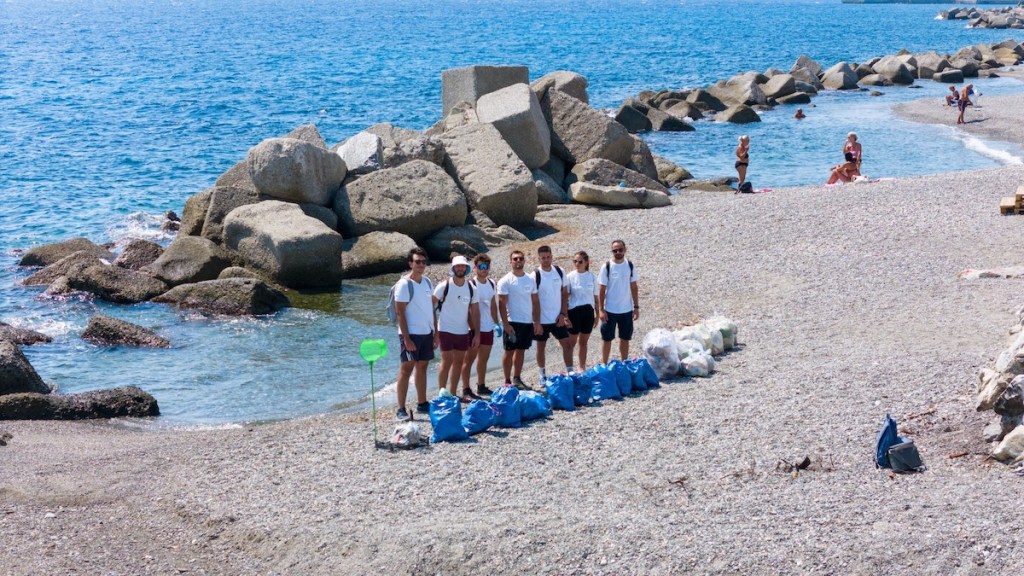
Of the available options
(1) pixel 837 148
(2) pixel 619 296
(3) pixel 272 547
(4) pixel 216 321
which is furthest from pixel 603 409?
(1) pixel 837 148

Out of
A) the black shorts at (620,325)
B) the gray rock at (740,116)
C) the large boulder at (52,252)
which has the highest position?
the black shorts at (620,325)

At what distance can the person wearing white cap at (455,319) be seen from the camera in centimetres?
1140

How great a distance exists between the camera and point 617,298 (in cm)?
1252

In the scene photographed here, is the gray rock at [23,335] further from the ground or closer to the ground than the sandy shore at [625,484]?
closer to the ground

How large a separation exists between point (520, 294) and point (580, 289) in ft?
2.90

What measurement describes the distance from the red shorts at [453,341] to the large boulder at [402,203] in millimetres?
8389

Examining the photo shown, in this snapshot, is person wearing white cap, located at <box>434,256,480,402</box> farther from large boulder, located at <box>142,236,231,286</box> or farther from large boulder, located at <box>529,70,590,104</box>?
large boulder, located at <box>529,70,590,104</box>

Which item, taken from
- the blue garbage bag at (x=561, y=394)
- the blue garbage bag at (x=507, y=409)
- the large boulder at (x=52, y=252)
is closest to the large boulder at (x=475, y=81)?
the large boulder at (x=52, y=252)

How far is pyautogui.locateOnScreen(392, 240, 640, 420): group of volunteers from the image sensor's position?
11195 millimetres

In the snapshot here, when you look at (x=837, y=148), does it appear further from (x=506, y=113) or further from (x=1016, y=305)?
(x=1016, y=305)

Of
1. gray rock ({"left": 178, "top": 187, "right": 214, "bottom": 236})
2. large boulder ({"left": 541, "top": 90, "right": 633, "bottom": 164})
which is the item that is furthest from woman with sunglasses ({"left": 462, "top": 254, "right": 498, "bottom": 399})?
large boulder ({"left": 541, "top": 90, "right": 633, "bottom": 164})

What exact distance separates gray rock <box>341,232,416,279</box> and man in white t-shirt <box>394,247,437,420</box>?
7.67 metres

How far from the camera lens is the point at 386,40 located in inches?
3629

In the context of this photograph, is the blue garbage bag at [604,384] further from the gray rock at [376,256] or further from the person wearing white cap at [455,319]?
the gray rock at [376,256]
